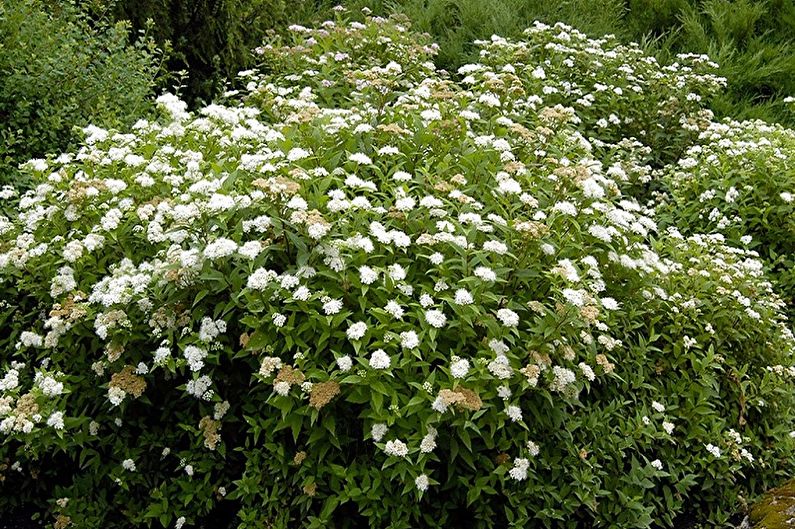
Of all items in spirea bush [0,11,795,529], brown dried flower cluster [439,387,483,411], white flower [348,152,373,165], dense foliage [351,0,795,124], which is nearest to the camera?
brown dried flower cluster [439,387,483,411]

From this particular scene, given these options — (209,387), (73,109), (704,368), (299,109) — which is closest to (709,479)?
(704,368)

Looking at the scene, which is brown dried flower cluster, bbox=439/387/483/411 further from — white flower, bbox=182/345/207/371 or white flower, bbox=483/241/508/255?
white flower, bbox=182/345/207/371

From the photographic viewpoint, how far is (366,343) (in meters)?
2.81

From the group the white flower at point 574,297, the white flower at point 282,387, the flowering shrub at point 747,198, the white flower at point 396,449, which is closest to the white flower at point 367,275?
the white flower at point 282,387

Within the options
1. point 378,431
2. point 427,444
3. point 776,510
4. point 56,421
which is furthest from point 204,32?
point 776,510

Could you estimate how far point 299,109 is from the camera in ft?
13.8

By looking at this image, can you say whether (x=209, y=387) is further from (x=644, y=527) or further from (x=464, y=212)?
(x=644, y=527)

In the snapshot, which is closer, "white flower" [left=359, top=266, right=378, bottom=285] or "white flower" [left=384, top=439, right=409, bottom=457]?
"white flower" [left=384, top=439, right=409, bottom=457]

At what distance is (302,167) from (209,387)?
0.99 meters

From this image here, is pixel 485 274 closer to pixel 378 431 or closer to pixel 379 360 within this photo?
pixel 379 360

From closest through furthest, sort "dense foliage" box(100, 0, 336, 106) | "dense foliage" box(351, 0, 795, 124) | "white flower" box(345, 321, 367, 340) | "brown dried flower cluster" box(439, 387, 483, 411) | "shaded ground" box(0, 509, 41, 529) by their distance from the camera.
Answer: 1. "brown dried flower cluster" box(439, 387, 483, 411)
2. "white flower" box(345, 321, 367, 340)
3. "shaded ground" box(0, 509, 41, 529)
4. "dense foliage" box(100, 0, 336, 106)
5. "dense foliage" box(351, 0, 795, 124)

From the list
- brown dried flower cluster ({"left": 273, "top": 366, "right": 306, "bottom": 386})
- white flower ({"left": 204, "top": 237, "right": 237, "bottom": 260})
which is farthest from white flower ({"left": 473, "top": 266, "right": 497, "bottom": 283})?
white flower ({"left": 204, "top": 237, "right": 237, "bottom": 260})

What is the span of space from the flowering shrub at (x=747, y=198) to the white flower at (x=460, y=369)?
267 cm

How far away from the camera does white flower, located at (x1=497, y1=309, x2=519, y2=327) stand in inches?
111
